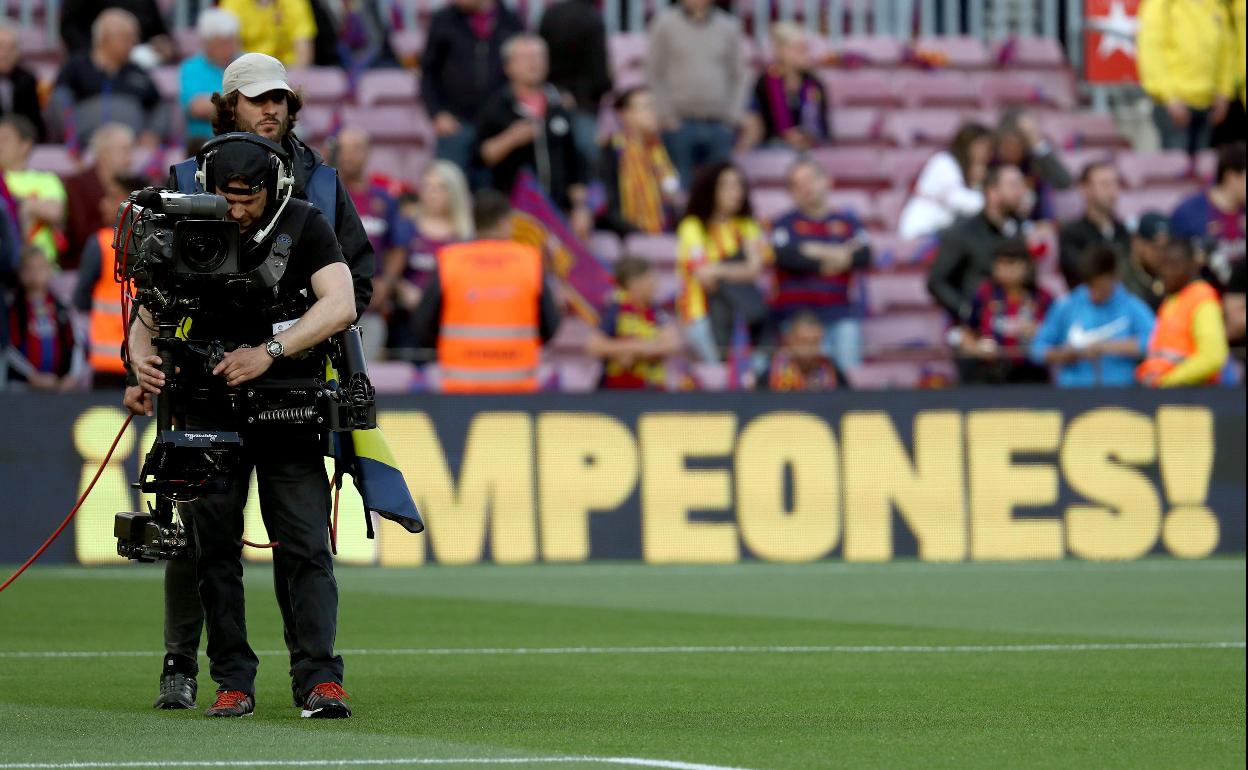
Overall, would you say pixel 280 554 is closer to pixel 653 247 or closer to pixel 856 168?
pixel 653 247

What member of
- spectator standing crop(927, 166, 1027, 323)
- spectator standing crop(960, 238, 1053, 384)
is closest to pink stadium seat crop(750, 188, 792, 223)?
spectator standing crop(927, 166, 1027, 323)

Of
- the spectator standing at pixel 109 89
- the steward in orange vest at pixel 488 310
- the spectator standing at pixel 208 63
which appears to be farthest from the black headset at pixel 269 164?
the spectator standing at pixel 109 89

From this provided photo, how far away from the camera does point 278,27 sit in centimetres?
1867

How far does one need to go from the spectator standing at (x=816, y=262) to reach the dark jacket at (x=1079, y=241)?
5.68 feet

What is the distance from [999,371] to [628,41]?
262 inches

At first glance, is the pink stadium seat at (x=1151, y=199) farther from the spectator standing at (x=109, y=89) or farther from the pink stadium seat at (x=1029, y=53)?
the spectator standing at (x=109, y=89)

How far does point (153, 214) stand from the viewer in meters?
7.38

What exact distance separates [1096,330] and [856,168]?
489 cm

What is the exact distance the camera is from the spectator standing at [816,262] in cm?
1686

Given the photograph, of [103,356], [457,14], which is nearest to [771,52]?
[457,14]

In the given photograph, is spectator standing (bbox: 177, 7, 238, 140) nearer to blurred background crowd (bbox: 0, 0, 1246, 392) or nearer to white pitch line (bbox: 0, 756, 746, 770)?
blurred background crowd (bbox: 0, 0, 1246, 392)

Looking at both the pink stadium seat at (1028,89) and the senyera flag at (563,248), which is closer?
the senyera flag at (563,248)

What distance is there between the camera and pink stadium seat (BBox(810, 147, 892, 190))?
67.2 feet

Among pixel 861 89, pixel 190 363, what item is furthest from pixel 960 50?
pixel 190 363
